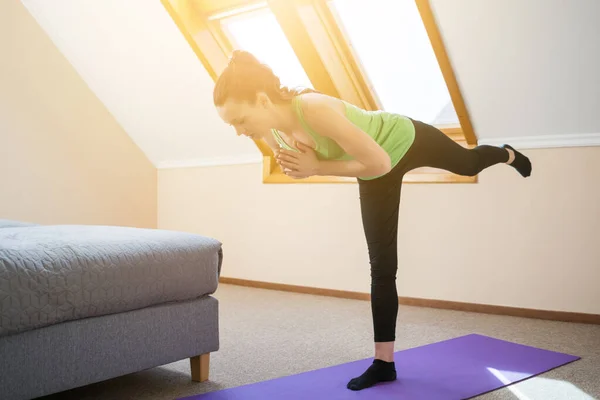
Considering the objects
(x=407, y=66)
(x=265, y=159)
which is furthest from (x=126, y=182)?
(x=407, y=66)

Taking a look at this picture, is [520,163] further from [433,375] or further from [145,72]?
[145,72]

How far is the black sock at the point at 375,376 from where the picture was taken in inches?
75.2

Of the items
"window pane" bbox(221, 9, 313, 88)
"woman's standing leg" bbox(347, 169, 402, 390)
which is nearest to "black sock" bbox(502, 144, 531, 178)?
"woman's standing leg" bbox(347, 169, 402, 390)

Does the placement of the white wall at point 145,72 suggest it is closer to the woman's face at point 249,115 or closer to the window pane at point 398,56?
the window pane at point 398,56

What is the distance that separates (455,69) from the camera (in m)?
2.94

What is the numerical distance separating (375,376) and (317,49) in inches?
77.6

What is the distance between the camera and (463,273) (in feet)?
10.6

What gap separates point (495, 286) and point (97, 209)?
2.98 meters

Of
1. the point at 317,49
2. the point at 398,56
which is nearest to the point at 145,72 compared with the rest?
the point at 317,49

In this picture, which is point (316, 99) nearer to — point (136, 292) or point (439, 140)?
point (439, 140)

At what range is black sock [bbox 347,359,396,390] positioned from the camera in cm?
191

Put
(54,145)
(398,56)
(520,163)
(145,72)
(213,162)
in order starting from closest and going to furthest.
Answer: (520,163) < (398,56) < (145,72) < (54,145) < (213,162)

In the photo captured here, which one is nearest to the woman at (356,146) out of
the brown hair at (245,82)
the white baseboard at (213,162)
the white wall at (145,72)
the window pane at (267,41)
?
the brown hair at (245,82)

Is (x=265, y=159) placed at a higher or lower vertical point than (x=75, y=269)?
higher
